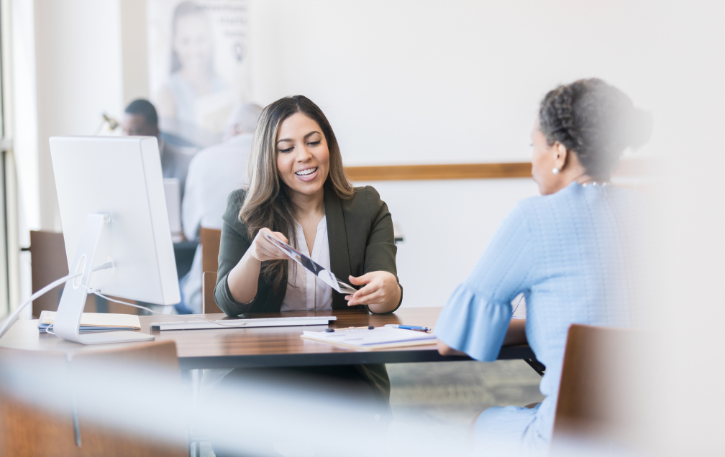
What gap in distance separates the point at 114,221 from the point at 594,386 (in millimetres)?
1040

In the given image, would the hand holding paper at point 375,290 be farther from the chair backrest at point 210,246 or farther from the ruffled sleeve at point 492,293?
the chair backrest at point 210,246

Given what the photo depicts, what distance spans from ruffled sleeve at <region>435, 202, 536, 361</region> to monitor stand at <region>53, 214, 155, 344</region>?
714mm

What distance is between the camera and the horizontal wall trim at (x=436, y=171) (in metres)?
4.43

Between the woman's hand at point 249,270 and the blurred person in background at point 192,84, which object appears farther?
the blurred person in background at point 192,84

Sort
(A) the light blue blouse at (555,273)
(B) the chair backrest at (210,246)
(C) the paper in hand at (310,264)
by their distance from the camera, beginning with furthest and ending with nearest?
1. (B) the chair backrest at (210,246)
2. (C) the paper in hand at (310,264)
3. (A) the light blue blouse at (555,273)

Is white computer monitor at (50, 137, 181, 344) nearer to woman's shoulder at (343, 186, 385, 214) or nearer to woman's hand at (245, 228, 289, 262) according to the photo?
woman's hand at (245, 228, 289, 262)

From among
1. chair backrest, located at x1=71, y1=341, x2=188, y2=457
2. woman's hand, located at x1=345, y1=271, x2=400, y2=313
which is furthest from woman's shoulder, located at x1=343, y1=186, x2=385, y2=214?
chair backrest, located at x1=71, y1=341, x2=188, y2=457

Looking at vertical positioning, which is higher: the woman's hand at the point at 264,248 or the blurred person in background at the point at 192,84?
the blurred person in background at the point at 192,84

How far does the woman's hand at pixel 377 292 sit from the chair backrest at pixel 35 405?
753 millimetres

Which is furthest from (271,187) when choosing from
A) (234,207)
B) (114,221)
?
(114,221)

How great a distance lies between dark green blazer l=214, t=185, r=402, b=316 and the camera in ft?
6.09

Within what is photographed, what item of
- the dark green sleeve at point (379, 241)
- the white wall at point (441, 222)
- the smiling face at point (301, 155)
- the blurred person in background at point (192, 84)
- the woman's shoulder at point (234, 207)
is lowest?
the white wall at point (441, 222)

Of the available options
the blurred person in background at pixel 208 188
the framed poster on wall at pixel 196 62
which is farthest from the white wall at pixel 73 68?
the blurred person in background at pixel 208 188

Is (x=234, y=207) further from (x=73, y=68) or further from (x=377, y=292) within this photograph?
(x=73, y=68)
